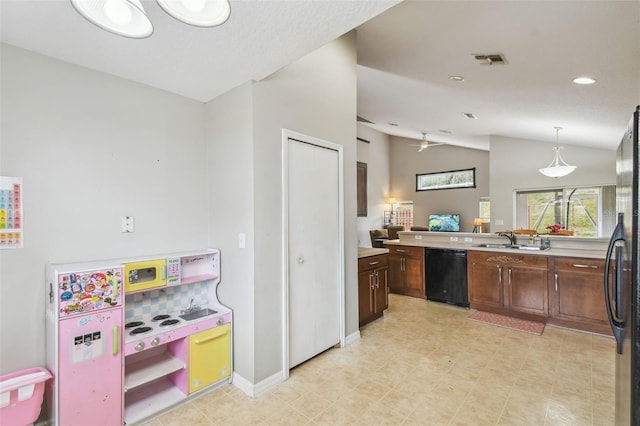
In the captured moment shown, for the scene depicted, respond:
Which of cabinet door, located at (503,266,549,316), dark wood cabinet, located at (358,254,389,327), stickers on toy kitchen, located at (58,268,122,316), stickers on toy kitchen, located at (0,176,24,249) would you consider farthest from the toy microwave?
cabinet door, located at (503,266,549,316)

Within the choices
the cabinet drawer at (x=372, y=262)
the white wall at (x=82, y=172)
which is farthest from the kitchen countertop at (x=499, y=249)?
the white wall at (x=82, y=172)

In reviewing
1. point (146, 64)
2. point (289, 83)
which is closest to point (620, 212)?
point (289, 83)

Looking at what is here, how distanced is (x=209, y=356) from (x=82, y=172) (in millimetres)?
1654

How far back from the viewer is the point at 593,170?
6.38 m

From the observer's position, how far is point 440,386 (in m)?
2.46

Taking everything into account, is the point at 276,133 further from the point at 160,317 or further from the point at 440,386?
the point at 440,386

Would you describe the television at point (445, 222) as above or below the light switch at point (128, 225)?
below

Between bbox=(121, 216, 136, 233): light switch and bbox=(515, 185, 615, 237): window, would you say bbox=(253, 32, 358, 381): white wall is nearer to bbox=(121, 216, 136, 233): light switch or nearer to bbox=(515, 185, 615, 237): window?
bbox=(121, 216, 136, 233): light switch

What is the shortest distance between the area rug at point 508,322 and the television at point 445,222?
6.00 metres

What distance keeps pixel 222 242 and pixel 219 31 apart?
5.35 ft

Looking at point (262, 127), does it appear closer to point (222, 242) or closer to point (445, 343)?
point (222, 242)

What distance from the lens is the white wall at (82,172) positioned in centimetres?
191

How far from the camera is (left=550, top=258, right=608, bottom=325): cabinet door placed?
3.39m

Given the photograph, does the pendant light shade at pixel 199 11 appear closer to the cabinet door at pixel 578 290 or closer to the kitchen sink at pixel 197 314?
the kitchen sink at pixel 197 314
